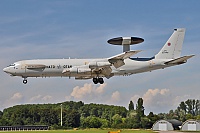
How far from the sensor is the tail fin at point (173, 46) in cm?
7856

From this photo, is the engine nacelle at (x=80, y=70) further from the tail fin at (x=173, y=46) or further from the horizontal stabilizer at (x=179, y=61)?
the horizontal stabilizer at (x=179, y=61)

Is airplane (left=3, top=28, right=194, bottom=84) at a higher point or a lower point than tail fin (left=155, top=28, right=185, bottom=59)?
lower

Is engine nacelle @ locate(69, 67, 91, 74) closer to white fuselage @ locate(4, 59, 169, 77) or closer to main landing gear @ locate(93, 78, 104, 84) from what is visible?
white fuselage @ locate(4, 59, 169, 77)

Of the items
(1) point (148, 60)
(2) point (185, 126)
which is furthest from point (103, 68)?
(2) point (185, 126)

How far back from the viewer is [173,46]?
79688 mm

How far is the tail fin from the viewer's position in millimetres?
78562

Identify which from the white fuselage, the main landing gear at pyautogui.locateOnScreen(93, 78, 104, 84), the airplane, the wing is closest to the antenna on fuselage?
the wing

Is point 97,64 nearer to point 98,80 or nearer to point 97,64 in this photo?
point 97,64

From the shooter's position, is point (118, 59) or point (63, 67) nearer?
point (118, 59)

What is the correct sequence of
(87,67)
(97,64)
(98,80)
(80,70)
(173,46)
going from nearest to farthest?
1. (97,64)
2. (80,70)
3. (87,67)
4. (98,80)
5. (173,46)

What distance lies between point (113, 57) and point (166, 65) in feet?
30.8

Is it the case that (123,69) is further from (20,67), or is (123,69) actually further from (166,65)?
(20,67)

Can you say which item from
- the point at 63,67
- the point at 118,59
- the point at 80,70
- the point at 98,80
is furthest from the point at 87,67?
the point at 118,59

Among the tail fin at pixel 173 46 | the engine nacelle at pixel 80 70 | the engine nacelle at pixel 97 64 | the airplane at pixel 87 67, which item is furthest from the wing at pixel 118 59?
the tail fin at pixel 173 46
